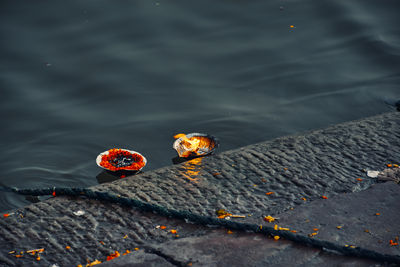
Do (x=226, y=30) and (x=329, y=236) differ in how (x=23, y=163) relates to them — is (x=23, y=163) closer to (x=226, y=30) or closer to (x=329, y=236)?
(x=329, y=236)

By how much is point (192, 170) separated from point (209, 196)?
38cm

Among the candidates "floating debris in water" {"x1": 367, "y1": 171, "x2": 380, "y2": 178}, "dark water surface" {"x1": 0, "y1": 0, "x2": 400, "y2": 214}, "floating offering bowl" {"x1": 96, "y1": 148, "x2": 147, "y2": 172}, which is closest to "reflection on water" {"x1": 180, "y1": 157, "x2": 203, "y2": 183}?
"floating offering bowl" {"x1": 96, "y1": 148, "x2": 147, "y2": 172}

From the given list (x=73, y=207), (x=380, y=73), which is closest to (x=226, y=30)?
(x=380, y=73)

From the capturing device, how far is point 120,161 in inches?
174

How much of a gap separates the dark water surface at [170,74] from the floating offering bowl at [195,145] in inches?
7.8

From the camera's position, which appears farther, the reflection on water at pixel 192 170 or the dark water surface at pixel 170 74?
the dark water surface at pixel 170 74

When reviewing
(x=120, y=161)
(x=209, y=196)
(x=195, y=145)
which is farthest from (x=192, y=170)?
(x=120, y=161)

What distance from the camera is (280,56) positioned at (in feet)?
21.1

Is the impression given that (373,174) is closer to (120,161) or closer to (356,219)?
(356,219)

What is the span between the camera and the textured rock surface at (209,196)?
314 cm

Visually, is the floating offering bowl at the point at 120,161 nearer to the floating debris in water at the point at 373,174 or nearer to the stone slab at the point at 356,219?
the stone slab at the point at 356,219

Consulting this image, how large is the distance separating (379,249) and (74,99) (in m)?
3.59

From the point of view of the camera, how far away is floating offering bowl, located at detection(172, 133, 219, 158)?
14.8ft

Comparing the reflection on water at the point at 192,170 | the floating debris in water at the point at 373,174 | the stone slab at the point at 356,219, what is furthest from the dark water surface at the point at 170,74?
the stone slab at the point at 356,219
